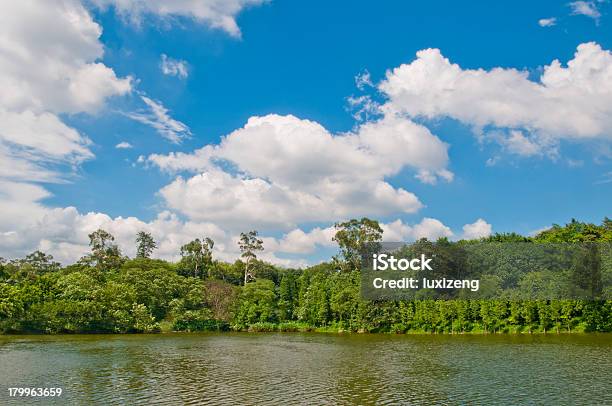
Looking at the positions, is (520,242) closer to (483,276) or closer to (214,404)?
(483,276)

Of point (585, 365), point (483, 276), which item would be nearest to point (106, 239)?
point (483, 276)

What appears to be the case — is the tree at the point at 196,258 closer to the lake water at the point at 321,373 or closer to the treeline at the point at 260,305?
the treeline at the point at 260,305

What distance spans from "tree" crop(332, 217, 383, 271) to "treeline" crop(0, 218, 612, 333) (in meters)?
0.20

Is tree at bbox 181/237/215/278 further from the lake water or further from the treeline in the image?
the lake water

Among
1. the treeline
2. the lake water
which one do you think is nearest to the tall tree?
the treeline

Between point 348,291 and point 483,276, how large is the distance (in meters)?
21.6

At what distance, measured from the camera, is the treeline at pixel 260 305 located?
2896 inches

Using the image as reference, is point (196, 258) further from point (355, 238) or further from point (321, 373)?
point (321, 373)

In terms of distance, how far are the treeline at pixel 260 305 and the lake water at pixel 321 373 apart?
17851mm

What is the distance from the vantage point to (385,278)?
8338cm

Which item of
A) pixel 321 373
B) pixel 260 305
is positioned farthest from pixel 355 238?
pixel 321 373

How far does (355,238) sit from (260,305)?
953 inches

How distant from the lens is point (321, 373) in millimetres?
36688

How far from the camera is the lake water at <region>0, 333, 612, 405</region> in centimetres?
2814
